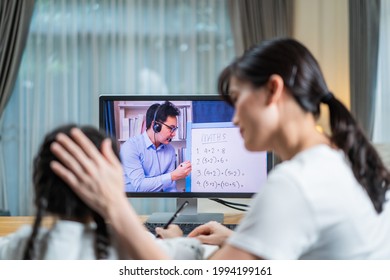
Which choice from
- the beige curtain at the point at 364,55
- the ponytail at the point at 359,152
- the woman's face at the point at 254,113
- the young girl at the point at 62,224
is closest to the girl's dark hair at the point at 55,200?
the young girl at the point at 62,224

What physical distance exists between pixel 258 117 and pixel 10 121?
365cm

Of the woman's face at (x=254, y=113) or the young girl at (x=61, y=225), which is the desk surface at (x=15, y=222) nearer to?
the young girl at (x=61, y=225)

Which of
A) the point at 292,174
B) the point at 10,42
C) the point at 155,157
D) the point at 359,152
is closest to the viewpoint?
the point at 292,174

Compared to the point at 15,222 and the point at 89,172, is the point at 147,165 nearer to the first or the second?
the point at 15,222

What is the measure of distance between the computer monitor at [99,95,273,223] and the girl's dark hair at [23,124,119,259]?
951mm

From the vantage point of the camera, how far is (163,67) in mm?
4387

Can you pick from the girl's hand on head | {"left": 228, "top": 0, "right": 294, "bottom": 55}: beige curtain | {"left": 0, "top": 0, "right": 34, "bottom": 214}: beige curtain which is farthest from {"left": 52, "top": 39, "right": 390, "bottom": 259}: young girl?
{"left": 0, "top": 0, "right": 34, "bottom": 214}: beige curtain

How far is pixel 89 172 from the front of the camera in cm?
85

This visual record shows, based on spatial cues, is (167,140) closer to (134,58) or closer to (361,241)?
(361,241)

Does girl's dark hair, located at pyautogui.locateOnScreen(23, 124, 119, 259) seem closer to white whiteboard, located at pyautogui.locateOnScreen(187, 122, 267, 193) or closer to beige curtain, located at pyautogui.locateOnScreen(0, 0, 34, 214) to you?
white whiteboard, located at pyautogui.locateOnScreen(187, 122, 267, 193)

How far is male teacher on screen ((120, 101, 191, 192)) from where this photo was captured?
6.19ft

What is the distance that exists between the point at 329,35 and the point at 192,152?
9.31 ft

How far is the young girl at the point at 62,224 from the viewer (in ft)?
2.98

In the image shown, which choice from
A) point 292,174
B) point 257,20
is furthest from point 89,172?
point 257,20
